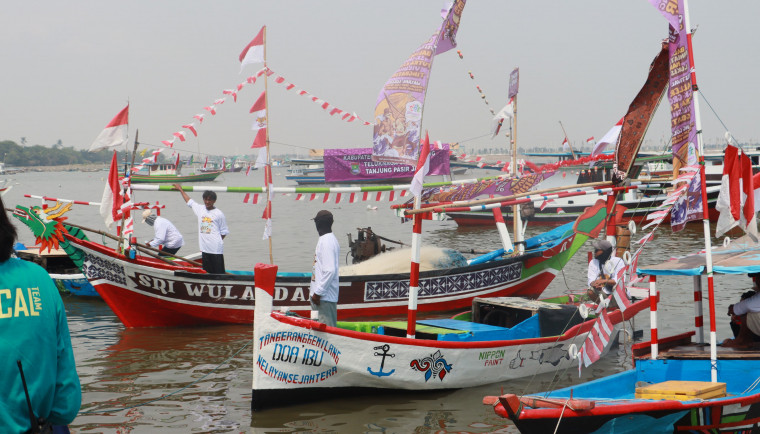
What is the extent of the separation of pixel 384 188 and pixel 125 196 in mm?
4365

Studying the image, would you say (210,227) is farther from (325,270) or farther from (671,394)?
(671,394)

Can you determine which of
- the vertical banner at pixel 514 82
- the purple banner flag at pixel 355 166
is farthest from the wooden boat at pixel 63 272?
the purple banner flag at pixel 355 166

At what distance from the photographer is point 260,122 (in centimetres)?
1138

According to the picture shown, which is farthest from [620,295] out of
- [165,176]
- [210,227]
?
[165,176]

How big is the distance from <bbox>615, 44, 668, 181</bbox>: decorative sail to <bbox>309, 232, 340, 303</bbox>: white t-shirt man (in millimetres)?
4213

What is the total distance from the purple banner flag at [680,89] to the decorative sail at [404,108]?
2881mm

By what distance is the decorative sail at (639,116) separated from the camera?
936 centimetres

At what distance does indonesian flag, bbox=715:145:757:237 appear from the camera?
647 cm

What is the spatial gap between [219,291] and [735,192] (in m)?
8.23

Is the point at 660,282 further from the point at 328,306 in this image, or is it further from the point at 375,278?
the point at 328,306

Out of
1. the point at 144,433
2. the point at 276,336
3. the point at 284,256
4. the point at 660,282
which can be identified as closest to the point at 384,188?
the point at 276,336

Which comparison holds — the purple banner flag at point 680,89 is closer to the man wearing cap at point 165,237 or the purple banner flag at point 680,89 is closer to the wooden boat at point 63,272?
the man wearing cap at point 165,237

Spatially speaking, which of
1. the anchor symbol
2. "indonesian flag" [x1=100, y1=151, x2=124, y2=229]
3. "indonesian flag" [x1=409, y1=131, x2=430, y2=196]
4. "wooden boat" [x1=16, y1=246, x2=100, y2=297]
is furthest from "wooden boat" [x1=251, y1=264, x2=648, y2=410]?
"wooden boat" [x1=16, y1=246, x2=100, y2=297]

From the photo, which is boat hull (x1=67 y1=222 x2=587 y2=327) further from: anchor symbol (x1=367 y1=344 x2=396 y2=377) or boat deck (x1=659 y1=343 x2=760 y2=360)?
boat deck (x1=659 y1=343 x2=760 y2=360)
